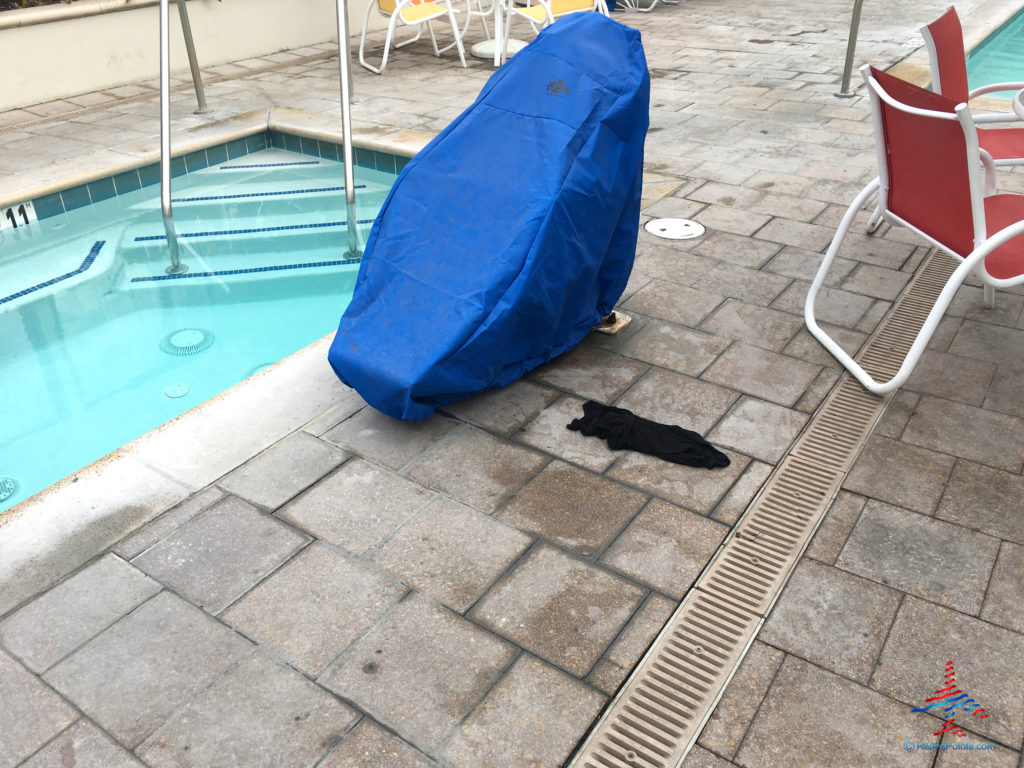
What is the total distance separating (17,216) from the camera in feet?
16.8

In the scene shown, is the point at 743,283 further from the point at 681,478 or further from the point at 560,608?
the point at 560,608

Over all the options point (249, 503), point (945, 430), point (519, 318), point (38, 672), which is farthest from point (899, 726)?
point (38, 672)

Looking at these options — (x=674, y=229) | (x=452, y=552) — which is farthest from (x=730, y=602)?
(x=674, y=229)

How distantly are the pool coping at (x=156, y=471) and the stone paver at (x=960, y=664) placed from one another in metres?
1.86

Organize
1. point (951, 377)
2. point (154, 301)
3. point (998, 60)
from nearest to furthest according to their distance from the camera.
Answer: point (951, 377) < point (154, 301) < point (998, 60)

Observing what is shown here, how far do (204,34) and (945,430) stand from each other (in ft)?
26.0

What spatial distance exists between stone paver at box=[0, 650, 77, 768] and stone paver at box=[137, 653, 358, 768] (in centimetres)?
23

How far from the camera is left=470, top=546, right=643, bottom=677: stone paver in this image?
6.64 feet

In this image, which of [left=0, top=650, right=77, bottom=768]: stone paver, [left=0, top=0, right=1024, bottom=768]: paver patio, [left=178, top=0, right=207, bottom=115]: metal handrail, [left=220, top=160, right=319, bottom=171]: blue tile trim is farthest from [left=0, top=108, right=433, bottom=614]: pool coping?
[left=178, top=0, right=207, bottom=115]: metal handrail

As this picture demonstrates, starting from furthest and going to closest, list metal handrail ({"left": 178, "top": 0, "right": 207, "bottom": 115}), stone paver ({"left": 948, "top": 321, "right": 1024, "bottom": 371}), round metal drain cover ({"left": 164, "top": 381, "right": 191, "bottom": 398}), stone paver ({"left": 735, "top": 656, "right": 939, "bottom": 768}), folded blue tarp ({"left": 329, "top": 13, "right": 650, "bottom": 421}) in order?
metal handrail ({"left": 178, "top": 0, "right": 207, "bottom": 115}) < round metal drain cover ({"left": 164, "top": 381, "right": 191, "bottom": 398}) < stone paver ({"left": 948, "top": 321, "right": 1024, "bottom": 371}) < folded blue tarp ({"left": 329, "top": 13, "right": 650, "bottom": 421}) < stone paver ({"left": 735, "top": 656, "right": 939, "bottom": 768})

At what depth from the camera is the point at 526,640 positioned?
80.5 inches

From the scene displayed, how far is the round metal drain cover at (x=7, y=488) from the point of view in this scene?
3.14 meters

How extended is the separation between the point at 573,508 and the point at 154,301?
305 centimetres

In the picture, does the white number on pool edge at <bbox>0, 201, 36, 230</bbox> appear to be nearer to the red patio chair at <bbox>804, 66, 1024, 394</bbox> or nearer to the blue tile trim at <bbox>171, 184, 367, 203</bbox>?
the blue tile trim at <bbox>171, 184, 367, 203</bbox>
